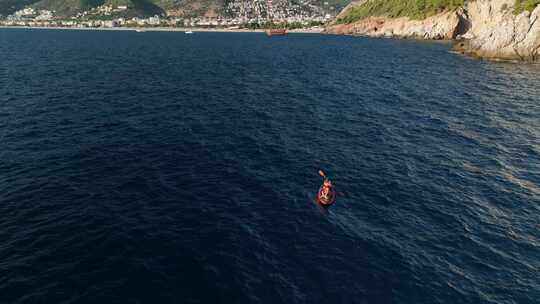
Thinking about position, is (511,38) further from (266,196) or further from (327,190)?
(266,196)

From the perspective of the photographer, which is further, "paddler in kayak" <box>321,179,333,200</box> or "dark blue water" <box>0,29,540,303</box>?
"paddler in kayak" <box>321,179,333,200</box>

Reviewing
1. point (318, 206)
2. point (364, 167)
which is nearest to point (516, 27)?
point (364, 167)

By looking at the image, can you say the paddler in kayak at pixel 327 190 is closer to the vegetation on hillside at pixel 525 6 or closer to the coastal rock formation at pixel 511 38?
the coastal rock formation at pixel 511 38

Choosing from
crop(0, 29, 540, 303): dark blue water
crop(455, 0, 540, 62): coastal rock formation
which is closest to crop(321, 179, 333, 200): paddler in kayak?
crop(0, 29, 540, 303): dark blue water

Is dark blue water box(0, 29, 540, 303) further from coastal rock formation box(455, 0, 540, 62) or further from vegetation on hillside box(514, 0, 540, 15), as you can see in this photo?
vegetation on hillside box(514, 0, 540, 15)

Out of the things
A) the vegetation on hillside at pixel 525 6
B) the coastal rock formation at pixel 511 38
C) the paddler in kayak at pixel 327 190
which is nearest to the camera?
the paddler in kayak at pixel 327 190

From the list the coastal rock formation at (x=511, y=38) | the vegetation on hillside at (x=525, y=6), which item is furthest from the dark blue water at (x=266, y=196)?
the vegetation on hillside at (x=525, y=6)
